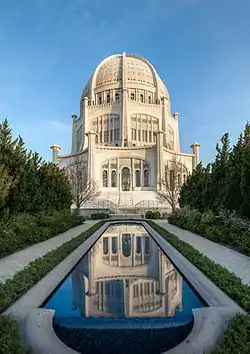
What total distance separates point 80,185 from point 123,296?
36.6 m

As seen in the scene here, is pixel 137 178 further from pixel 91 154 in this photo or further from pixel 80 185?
pixel 80 185

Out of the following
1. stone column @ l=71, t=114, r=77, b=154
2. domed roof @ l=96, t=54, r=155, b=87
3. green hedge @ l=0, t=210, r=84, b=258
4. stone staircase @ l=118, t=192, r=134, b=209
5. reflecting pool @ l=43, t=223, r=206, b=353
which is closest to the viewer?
reflecting pool @ l=43, t=223, r=206, b=353

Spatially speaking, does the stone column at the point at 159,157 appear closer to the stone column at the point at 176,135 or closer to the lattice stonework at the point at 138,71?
the stone column at the point at 176,135

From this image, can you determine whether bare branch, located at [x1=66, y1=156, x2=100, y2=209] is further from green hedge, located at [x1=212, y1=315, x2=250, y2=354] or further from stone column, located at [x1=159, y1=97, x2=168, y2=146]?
green hedge, located at [x1=212, y1=315, x2=250, y2=354]

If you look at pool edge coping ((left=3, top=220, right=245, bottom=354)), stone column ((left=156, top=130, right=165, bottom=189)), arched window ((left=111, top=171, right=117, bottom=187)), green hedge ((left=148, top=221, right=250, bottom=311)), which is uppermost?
stone column ((left=156, top=130, right=165, bottom=189))

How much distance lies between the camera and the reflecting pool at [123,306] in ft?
12.1

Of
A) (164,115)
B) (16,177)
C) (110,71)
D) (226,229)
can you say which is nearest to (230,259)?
(226,229)

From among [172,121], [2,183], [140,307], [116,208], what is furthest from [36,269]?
[172,121]

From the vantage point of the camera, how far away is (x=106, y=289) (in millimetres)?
5883

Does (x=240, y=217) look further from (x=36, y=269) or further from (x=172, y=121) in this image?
(x=172, y=121)

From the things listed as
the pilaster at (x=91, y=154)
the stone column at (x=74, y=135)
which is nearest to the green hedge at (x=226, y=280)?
the pilaster at (x=91, y=154)

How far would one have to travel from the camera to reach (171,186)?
35.5 metres

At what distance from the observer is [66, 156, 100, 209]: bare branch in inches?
1500

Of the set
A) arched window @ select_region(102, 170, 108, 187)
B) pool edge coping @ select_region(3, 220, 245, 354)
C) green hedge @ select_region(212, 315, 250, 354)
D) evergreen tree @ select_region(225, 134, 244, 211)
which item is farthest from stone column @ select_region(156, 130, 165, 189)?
green hedge @ select_region(212, 315, 250, 354)
